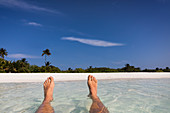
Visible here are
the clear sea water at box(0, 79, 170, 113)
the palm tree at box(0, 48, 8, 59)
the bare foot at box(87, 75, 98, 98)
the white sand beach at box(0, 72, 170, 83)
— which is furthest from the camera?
the palm tree at box(0, 48, 8, 59)

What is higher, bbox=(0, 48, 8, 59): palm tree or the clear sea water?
bbox=(0, 48, 8, 59): palm tree

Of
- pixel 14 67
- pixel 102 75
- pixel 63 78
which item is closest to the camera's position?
pixel 63 78

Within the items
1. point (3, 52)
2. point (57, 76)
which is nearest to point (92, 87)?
point (57, 76)

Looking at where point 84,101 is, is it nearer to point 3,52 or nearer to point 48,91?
point 48,91

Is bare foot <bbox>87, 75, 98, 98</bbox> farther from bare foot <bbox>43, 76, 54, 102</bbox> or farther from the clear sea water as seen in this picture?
bare foot <bbox>43, 76, 54, 102</bbox>

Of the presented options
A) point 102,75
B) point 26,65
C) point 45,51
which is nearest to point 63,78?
point 102,75

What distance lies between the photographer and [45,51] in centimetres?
2853

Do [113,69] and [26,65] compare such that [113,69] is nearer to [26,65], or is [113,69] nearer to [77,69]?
[77,69]

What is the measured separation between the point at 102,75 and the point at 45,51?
78.5 feet

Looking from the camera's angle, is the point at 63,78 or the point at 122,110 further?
the point at 63,78

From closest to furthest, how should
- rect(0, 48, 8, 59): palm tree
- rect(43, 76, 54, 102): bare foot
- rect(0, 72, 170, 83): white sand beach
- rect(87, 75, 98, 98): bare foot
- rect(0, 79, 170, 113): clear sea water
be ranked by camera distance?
rect(0, 79, 170, 113): clear sea water < rect(43, 76, 54, 102): bare foot < rect(87, 75, 98, 98): bare foot < rect(0, 72, 170, 83): white sand beach < rect(0, 48, 8, 59): palm tree

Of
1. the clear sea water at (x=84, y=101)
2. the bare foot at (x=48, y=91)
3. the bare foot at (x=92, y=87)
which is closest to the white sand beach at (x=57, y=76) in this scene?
the clear sea water at (x=84, y=101)

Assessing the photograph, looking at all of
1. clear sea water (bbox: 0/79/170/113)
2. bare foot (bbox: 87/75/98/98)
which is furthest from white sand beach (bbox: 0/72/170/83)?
bare foot (bbox: 87/75/98/98)

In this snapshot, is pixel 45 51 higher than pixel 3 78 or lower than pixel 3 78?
higher
